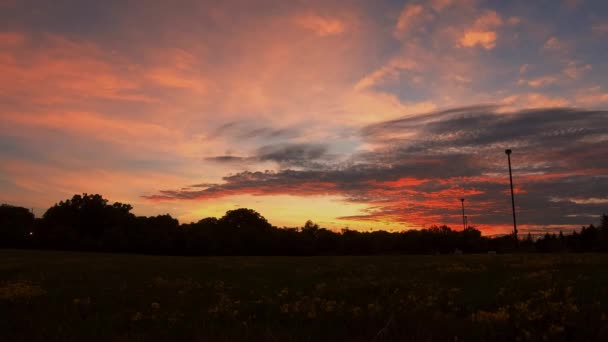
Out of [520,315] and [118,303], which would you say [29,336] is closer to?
[118,303]

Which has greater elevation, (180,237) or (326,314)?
(180,237)

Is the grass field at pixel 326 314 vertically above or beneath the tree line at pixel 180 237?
beneath

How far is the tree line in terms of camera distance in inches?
3735

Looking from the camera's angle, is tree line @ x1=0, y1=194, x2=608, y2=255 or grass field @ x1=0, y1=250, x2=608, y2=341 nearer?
grass field @ x1=0, y1=250, x2=608, y2=341

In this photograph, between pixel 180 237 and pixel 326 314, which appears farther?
pixel 180 237

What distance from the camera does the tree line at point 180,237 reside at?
9488 cm

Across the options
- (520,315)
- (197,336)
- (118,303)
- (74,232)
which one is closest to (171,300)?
(118,303)

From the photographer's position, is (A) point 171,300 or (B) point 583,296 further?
(A) point 171,300

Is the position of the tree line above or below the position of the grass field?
above

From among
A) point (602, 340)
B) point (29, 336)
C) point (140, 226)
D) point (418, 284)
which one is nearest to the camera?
point (602, 340)

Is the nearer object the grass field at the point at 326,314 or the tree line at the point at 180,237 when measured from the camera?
the grass field at the point at 326,314

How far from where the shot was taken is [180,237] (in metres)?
98.7

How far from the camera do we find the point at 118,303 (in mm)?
10094

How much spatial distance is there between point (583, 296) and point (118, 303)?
30.9 feet
